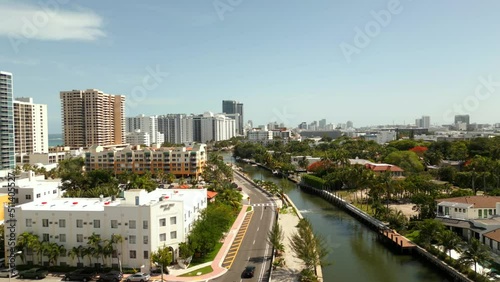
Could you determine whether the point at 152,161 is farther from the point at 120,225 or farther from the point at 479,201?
the point at 479,201

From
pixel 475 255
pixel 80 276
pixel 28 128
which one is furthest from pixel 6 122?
pixel 475 255

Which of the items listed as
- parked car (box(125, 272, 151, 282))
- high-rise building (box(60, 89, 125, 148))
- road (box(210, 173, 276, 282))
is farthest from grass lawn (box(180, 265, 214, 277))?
high-rise building (box(60, 89, 125, 148))

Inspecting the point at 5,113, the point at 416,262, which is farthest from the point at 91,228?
the point at 5,113

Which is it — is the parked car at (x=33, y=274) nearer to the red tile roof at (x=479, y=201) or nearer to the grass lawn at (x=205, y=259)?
the grass lawn at (x=205, y=259)

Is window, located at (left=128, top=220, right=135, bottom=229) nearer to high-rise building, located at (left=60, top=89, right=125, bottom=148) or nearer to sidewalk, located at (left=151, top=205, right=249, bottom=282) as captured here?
sidewalk, located at (left=151, top=205, right=249, bottom=282)

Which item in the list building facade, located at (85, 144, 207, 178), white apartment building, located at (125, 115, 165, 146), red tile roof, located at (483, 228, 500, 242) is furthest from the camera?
white apartment building, located at (125, 115, 165, 146)

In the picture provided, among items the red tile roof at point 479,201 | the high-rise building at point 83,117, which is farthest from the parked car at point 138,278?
the high-rise building at point 83,117
